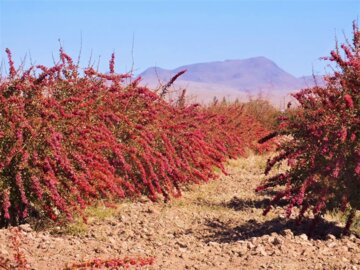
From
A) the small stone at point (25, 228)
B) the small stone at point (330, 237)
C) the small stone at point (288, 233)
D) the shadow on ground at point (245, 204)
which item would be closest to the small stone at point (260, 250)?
the small stone at point (288, 233)

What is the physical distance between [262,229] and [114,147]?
8.11ft

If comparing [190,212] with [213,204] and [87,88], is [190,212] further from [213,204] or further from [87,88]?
[87,88]

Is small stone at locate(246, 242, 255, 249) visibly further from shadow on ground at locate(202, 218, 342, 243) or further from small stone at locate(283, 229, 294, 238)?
shadow on ground at locate(202, 218, 342, 243)

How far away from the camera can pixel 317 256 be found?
7.30 metres

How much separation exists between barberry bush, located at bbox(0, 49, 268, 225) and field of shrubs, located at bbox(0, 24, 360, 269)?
17 mm

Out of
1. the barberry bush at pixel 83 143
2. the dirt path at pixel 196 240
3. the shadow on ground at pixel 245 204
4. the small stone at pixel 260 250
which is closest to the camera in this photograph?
the dirt path at pixel 196 240

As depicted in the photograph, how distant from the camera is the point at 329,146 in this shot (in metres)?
8.08

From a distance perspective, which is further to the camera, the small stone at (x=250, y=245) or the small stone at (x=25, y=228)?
the small stone at (x=25, y=228)

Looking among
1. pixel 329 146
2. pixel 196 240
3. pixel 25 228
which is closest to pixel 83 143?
pixel 25 228

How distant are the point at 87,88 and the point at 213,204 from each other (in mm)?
3021

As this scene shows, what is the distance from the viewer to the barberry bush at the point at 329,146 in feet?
26.0

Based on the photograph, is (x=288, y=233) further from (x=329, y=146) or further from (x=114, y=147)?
(x=114, y=147)

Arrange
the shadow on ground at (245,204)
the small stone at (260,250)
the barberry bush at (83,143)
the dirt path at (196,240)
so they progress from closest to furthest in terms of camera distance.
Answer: the dirt path at (196,240) → the small stone at (260,250) → the barberry bush at (83,143) → the shadow on ground at (245,204)

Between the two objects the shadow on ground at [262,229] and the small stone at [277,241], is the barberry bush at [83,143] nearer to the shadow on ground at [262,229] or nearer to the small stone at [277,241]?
the shadow on ground at [262,229]
